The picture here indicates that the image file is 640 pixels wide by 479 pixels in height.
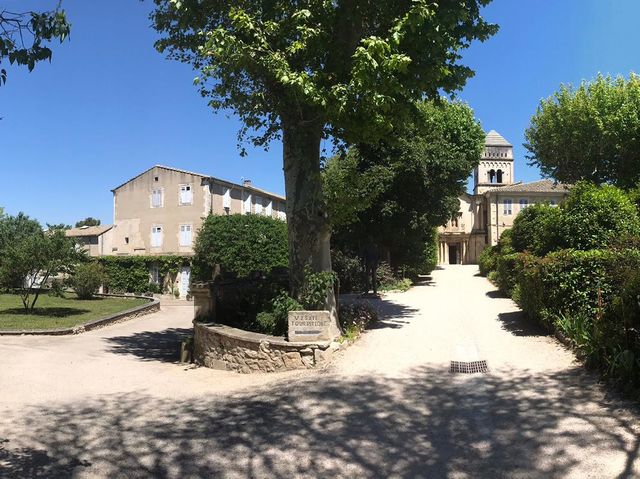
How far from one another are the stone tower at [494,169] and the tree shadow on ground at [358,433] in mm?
61776

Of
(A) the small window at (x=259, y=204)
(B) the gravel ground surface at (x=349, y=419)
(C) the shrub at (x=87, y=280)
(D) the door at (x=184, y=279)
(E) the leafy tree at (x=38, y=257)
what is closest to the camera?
(B) the gravel ground surface at (x=349, y=419)

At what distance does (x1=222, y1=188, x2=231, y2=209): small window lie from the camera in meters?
41.1

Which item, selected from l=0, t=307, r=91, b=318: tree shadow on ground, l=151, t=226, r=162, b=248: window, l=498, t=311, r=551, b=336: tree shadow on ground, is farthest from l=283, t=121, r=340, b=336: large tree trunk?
l=151, t=226, r=162, b=248: window

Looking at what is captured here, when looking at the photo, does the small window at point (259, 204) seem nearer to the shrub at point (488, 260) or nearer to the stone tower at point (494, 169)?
the shrub at point (488, 260)

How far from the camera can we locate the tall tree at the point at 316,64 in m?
8.58

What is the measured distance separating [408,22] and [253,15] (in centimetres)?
308

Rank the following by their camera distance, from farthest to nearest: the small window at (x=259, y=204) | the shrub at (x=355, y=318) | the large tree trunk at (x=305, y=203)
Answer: the small window at (x=259, y=204) < the shrub at (x=355, y=318) < the large tree trunk at (x=305, y=203)

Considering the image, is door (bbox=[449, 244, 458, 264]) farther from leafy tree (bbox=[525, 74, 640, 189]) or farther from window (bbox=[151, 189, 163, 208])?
window (bbox=[151, 189, 163, 208])

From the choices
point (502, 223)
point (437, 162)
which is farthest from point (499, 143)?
point (437, 162)

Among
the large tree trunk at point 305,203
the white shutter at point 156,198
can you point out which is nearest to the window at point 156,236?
the white shutter at point 156,198

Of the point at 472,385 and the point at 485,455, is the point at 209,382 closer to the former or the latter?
the point at 472,385

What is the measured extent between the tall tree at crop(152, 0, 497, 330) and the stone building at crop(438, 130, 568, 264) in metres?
40.4

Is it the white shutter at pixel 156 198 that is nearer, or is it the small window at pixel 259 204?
the white shutter at pixel 156 198

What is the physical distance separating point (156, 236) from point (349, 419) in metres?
38.0
